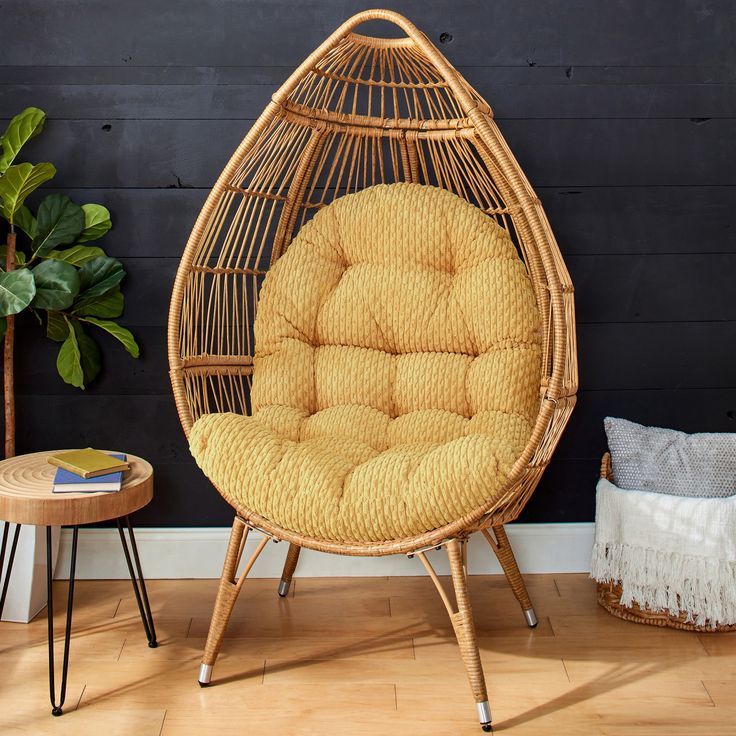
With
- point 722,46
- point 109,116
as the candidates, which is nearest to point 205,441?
point 109,116

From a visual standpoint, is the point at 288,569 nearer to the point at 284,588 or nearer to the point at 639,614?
the point at 284,588

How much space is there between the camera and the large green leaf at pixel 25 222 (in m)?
1.97

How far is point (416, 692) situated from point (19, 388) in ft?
4.18

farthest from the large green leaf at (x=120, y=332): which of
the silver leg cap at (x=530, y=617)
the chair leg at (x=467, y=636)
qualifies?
the silver leg cap at (x=530, y=617)

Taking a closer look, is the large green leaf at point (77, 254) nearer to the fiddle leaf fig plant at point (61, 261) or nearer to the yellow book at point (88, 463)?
the fiddle leaf fig plant at point (61, 261)

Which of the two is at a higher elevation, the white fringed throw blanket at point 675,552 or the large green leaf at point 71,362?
the large green leaf at point 71,362

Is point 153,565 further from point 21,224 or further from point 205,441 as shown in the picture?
point 21,224

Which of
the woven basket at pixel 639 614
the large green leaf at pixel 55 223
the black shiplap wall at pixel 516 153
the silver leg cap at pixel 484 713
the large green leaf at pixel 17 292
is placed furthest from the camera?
the black shiplap wall at pixel 516 153

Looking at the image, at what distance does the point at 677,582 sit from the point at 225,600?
99 cm

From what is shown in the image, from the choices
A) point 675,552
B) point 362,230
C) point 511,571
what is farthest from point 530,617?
point 362,230

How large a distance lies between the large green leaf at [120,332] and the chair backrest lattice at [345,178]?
0.53 feet

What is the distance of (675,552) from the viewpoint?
1.84 metres

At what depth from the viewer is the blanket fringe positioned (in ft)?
5.95

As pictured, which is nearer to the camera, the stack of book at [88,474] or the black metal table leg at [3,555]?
the stack of book at [88,474]
